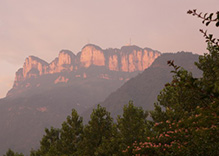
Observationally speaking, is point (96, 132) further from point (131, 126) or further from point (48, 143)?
point (48, 143)

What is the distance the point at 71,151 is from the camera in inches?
1011

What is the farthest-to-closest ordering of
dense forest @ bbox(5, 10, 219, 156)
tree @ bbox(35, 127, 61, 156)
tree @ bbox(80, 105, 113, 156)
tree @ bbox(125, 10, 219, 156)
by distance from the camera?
1. tree @ bbox(35, 127, 61, 156)
2. tree @ bbox(80, 105, 113, 156)
3. dense forest @ bbox(5, 10, 219, 156)
4. tree @ bbox(125, 10, 219, 156)

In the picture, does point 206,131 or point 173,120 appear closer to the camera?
point 206,131

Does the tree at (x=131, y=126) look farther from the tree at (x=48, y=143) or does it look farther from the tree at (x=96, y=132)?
the tree at (x=48, y=143)

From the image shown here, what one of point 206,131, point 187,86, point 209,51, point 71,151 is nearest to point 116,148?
point 71,151

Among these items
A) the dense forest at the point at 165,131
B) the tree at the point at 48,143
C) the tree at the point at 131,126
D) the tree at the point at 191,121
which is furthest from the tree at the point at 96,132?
the tree at the point at 191,121

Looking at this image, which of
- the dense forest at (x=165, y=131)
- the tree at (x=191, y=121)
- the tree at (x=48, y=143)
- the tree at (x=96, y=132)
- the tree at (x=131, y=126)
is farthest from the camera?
the tree at (x=48, y=143)

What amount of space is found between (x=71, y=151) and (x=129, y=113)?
8893 mm

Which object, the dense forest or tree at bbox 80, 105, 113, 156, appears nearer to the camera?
the dense forest

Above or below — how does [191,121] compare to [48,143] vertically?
above

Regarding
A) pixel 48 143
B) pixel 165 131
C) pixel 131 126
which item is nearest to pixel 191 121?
pixel 165 131

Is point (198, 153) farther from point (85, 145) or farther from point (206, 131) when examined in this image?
point (85, 145)

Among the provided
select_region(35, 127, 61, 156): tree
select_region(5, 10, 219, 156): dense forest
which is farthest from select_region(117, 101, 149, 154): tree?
select_region(35, 127, 61, 156): tree

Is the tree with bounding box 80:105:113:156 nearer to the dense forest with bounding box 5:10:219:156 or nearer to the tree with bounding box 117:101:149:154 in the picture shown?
the dense forest with bounding box 5:10:219:156
